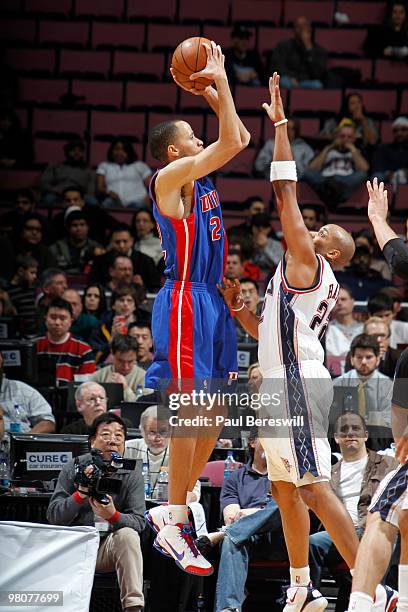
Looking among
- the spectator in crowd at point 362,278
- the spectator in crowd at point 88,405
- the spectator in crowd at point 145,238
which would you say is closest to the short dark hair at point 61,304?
the spectator in crowd at point 88,405

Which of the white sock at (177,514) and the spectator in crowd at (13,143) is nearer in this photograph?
the white sock at (177,514)

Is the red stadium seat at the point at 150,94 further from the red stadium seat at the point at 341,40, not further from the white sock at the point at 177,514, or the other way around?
the white sock at the point at 177,514

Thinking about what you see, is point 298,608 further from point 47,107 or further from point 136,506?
point 47,107

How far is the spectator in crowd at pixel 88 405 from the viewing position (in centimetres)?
882

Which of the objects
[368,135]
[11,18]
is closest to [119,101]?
[11,18]

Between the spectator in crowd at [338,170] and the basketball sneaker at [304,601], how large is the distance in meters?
9.03

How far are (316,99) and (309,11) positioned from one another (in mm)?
2036

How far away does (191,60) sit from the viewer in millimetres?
5621

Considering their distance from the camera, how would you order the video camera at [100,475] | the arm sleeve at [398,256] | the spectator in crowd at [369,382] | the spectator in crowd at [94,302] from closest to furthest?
the arm sleeve at [398,256] → the video camera at [100,475] → the spectator in crowd at [369,382] → the spectator in crowd at [94,302]

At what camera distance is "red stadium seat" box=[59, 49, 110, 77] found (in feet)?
Result: 51.8

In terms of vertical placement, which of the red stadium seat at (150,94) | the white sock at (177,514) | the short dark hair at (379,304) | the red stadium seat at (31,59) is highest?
the red stadium seat at (31,59)

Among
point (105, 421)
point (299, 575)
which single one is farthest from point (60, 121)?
point (299, 575)

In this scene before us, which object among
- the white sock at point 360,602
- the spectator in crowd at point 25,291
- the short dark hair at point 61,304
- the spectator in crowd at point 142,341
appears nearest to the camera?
the white sock at point 360,602

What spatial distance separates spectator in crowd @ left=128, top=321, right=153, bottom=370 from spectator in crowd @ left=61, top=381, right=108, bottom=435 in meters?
1.29
